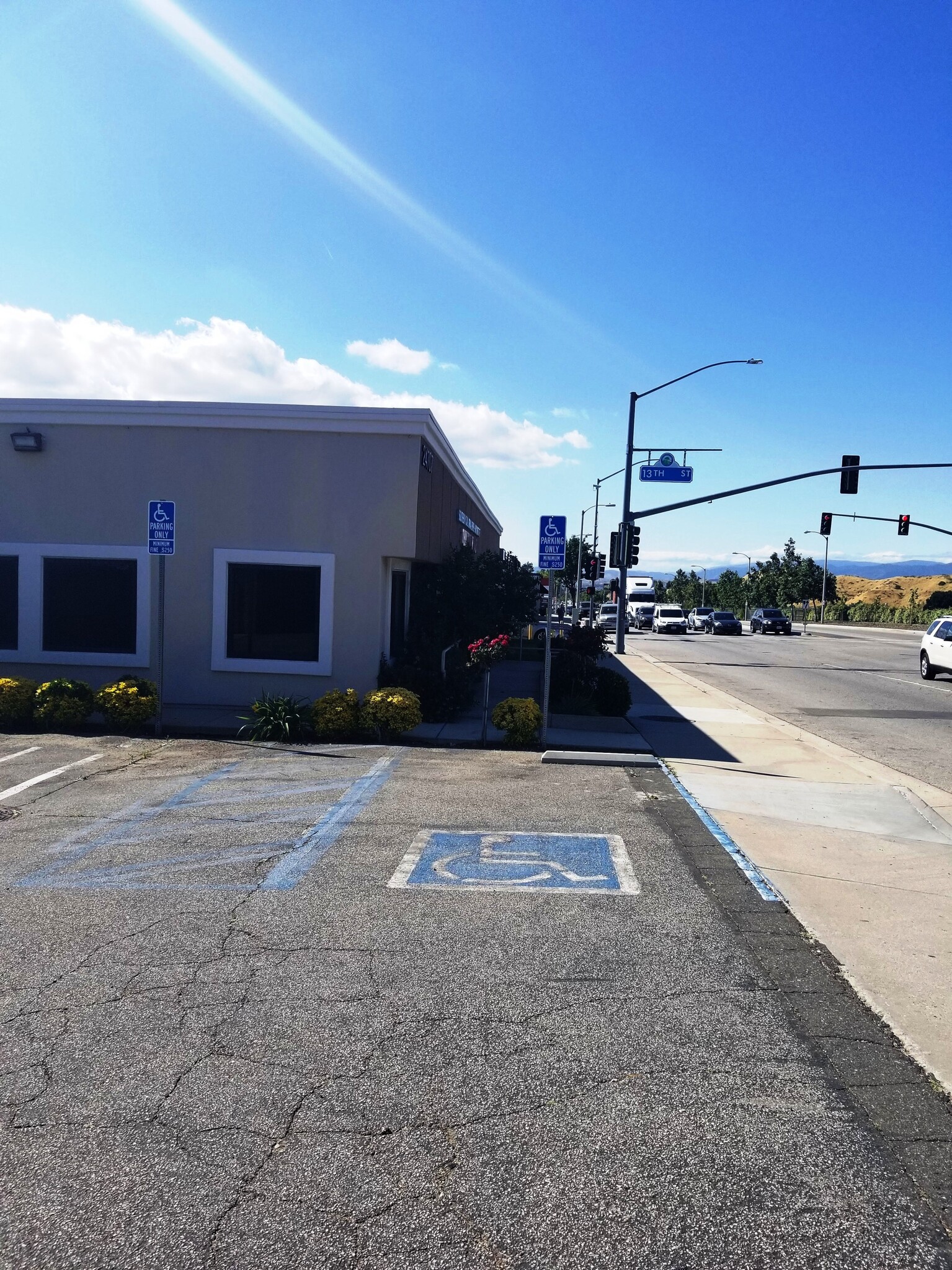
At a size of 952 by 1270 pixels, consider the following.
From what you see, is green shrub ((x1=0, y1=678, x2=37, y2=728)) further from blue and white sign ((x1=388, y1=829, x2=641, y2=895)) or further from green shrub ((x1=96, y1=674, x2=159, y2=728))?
blue and white sign ((x1=388, y1=829, x2=641, y2=895))

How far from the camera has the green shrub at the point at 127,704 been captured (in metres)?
13.0

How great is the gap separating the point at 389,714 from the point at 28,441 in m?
7.08

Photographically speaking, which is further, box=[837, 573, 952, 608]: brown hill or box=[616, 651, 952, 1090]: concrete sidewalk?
box=[837, 573, 952, 608]: brown hill

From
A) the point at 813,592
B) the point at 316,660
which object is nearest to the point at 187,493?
the point at 316,660

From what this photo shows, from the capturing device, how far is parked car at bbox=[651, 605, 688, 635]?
57156 millimetres

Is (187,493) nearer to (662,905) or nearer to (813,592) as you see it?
(662,905)

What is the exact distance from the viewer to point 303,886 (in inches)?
262

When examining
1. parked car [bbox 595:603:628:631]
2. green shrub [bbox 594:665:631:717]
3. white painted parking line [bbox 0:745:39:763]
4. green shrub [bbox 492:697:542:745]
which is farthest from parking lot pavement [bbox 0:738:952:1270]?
parked car [bbox 595:603:628:631]

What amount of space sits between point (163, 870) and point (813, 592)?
84414mm

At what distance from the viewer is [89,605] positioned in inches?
595

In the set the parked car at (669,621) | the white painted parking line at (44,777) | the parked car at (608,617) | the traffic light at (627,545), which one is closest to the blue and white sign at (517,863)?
the white painted parking line at (44,777)

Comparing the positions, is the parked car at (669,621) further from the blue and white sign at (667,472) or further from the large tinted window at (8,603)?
the large tinted window at (8,603)

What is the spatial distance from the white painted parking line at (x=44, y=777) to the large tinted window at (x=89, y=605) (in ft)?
12.7

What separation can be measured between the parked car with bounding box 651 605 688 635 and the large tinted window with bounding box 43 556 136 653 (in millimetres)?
44765
